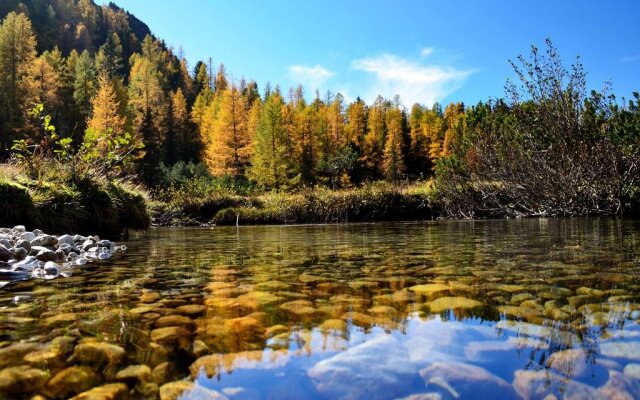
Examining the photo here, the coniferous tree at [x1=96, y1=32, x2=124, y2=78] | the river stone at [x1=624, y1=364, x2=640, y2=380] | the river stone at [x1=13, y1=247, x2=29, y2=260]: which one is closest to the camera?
the river stone at [x1=624, y1=364, x2=640, y2=380]

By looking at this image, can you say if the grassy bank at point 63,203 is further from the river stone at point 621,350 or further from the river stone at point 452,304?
the river stone at point 621,350

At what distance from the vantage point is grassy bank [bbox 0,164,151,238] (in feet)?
20.5

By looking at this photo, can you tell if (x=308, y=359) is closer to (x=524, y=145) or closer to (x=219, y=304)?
(x=219, y=304)

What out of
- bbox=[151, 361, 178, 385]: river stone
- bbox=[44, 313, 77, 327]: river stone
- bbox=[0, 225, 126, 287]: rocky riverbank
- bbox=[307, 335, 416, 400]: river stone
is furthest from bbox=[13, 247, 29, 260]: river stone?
bbox=[307, 335, 416, 400]: river stone

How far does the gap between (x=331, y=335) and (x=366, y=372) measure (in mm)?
407

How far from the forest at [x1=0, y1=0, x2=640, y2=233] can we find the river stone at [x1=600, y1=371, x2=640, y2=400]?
731 cm

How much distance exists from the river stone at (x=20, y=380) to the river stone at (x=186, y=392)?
0.37 metres

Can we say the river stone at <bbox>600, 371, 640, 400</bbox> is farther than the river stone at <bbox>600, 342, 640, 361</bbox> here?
No

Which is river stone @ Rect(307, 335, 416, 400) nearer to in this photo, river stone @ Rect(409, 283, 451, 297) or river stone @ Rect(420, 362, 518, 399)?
river stone @ Rect(420, 362, 518, 399)

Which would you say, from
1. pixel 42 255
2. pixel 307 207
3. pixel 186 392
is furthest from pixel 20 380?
pixel 307 207

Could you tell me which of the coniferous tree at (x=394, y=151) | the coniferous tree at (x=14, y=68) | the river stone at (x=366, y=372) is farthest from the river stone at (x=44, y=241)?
the coniferous tree at (x=394, y=151)

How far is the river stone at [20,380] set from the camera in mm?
1182

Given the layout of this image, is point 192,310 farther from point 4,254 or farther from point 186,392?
point 4,254

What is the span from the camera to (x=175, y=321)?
6.35 ft
